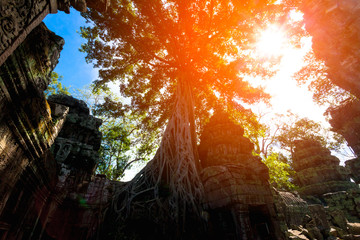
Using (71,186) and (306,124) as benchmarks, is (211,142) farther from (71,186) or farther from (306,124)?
(306,124)

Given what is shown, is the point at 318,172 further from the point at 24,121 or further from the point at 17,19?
the point at 17,19

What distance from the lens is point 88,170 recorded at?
4156mm

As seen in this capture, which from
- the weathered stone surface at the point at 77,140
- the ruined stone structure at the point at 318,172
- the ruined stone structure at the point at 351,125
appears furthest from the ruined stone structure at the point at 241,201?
the ruined stone structure at the point at 351,125

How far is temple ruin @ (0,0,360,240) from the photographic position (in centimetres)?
133

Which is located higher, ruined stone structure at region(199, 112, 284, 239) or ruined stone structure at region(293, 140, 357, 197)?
ruined stone structure at region(293, 140, 357, 197)

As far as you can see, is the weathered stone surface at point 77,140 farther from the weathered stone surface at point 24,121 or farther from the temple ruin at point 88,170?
the weathered stone surface at point 24,121

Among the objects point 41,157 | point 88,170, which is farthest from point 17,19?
point 88,170

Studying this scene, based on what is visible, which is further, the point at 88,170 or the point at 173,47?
the point at 173,47

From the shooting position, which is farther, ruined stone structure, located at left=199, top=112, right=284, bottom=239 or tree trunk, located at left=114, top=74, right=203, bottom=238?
tree trunk, located at left=114, top=74, right=203, bottom=238

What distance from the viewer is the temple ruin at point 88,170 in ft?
4.37

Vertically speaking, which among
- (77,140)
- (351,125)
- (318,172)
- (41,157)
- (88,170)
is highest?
(351,125)

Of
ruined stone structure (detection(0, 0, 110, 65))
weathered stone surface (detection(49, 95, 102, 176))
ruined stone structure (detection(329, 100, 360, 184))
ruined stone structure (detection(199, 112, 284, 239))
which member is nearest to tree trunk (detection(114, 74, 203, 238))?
ruined stone structure (detection(199, 112, 284, 239))

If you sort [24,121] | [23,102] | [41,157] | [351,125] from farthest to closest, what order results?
[351,125] → [41,157] → [24,121] → [23,102]

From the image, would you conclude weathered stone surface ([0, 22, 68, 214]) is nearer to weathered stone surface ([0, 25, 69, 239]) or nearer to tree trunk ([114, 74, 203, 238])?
weathered stone surface ([0, 25, 69, 239])
